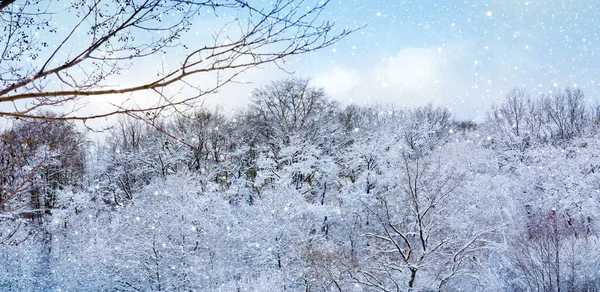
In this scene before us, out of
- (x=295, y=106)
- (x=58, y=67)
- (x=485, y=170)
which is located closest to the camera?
(x=58, y=67)

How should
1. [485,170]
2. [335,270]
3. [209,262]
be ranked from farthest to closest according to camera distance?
[485,170], [209,262], [335,270]

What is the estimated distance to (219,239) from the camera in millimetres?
18219

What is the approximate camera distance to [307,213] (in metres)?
19.0

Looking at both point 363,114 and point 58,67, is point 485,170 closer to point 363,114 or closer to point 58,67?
point 363,114

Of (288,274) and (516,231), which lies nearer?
(288,274)

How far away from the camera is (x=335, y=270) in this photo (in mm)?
15961

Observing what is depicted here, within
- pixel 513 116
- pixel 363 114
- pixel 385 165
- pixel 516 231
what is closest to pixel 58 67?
pixel 385 165

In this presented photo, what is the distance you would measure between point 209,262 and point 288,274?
4.06 m

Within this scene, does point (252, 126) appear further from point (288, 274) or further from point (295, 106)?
point (288, 274)

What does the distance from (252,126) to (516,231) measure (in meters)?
19.1

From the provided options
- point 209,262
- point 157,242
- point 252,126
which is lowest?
point 209,262

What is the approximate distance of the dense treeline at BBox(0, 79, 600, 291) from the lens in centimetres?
1530

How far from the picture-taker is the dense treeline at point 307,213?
15.3m

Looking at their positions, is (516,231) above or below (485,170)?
below
